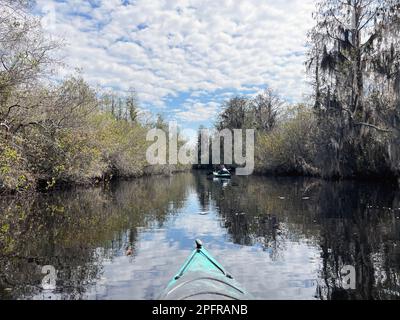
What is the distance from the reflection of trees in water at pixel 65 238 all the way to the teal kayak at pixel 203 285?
1.66 meters

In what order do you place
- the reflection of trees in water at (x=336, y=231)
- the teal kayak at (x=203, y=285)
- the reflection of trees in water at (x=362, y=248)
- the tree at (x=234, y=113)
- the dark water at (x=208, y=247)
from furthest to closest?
the tree at (x=234, y=113)
the reflection of trees in water at (x=336, y=231)
the dark water at (x=208, y=247)
the reflection of trees in water at (x=362, y=248)
the teal kayak at (x=203, y=285)

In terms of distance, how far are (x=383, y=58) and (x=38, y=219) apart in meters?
20.2

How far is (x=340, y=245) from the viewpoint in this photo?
836cm

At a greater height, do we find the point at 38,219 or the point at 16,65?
the point at 16,65

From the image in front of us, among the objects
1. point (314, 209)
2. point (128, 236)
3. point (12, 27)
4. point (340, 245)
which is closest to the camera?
point (340, 245)

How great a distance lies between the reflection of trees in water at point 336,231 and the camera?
602 cm

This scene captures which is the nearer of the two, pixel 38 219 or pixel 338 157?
pixel 38 219

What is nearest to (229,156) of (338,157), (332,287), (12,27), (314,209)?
(338,157)

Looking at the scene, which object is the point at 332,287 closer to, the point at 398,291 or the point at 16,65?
the point at 398,291
